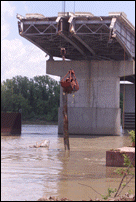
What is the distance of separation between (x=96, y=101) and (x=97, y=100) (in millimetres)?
164

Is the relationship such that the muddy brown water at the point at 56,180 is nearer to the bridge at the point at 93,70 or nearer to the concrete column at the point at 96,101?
the bridge at the point at 93,70

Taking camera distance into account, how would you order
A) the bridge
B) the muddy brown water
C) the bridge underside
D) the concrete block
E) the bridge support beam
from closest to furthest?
the muddy brown water → the concrete block → the bridge underside → the bridge → the bridge support beam

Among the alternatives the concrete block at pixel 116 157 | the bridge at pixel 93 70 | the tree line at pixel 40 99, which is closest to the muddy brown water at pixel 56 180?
the concrete block at pixel 116 157

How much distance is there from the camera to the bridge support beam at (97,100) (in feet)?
140

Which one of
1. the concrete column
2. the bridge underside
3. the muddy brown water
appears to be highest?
the bridge underside

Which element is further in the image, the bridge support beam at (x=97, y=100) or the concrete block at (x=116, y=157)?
the bridge support beam at (x=97, y=100)

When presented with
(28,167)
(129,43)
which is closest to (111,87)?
(129,43)

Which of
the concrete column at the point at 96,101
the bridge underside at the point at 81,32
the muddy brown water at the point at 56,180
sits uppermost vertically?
the bridge underside at the point at 81,32

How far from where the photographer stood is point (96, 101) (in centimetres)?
4325

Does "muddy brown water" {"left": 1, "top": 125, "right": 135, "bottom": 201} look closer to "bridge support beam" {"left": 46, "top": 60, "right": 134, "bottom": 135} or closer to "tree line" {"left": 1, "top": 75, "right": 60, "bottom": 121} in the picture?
"bridge support beam" {"left": 46, "top": 60, "right": 134, "bottom": 135}

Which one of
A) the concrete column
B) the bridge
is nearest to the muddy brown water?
the bridge

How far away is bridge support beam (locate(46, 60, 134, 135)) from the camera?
42719 mm

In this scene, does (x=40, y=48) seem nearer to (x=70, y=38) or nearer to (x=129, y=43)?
(x=70, y=38)

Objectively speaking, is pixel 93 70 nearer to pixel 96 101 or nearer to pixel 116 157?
pixel 96 101
